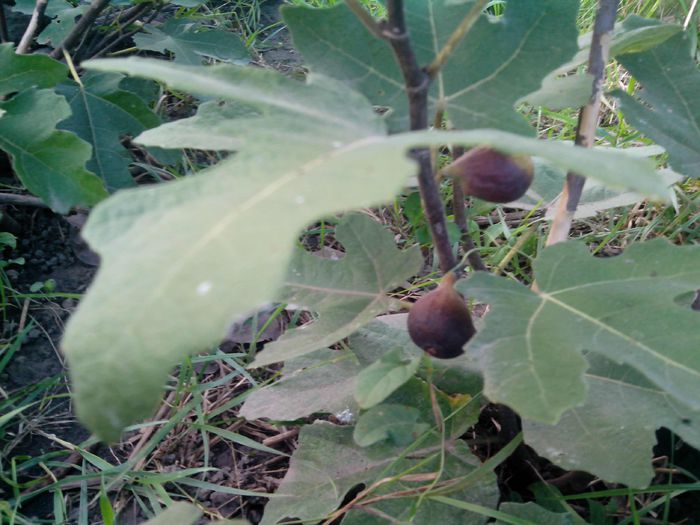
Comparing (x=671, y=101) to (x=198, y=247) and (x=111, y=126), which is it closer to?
(x=198, y=247)

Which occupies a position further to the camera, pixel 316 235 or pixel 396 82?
pixel 316 235

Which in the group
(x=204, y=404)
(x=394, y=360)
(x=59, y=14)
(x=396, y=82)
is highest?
(x=396, y=82)

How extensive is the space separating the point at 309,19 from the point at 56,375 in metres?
1.07

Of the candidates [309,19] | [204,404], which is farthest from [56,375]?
[309,19]

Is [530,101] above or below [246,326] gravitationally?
above

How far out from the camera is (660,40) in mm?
1051

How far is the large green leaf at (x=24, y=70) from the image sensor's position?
1468mm

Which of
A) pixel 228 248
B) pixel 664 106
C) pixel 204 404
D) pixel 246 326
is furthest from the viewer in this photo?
pixel 246 326

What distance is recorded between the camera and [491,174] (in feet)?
2.65

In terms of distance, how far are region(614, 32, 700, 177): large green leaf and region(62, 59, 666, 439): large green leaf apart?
672mm

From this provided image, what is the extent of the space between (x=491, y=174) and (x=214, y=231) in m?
0.45

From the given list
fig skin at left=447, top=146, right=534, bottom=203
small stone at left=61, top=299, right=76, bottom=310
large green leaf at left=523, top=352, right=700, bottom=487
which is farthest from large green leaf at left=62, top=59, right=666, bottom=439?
small stone at left=61, top=299, right=76, bottom=310

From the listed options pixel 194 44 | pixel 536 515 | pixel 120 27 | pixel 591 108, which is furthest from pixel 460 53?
pixel 120 27

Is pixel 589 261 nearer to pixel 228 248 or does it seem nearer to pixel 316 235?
pixel 228 248
